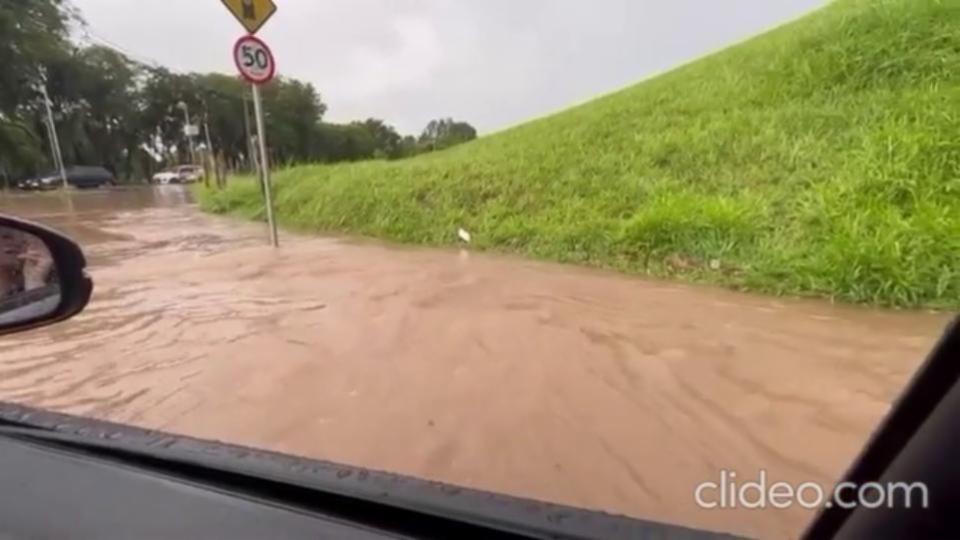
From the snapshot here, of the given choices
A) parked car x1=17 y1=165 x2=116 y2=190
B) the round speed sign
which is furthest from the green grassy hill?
parked car x1=17 y1=165 x2=116 y2=190

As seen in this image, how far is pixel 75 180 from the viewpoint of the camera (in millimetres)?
26188

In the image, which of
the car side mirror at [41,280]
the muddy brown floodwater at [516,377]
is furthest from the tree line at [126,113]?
the car side mirror at [41,280]

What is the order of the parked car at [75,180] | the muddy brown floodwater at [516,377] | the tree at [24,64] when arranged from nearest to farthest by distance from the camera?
the muddy brown floodwater at [516,377], the tree at [24,64], the parked car at [75,180]

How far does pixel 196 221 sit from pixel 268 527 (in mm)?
10789

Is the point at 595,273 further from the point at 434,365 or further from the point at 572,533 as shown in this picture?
the point at 572,533

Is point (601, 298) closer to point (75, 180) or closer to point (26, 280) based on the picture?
point (26, 280)

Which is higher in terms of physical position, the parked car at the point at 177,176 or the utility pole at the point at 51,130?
the utility pole at the point at 51,130

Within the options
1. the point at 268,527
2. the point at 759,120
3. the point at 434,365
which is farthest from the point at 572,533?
the point at 759,120

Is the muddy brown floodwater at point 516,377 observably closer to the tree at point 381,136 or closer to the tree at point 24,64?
the tree at point 381,136

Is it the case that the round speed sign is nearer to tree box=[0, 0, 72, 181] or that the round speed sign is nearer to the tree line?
the tree line

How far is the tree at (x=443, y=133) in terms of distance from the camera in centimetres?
1671

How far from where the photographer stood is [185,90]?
34.1 metres

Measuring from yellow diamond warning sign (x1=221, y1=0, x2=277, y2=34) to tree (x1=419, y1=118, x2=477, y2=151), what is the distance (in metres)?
10.0

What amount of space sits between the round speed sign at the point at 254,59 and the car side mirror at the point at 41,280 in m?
5.67
